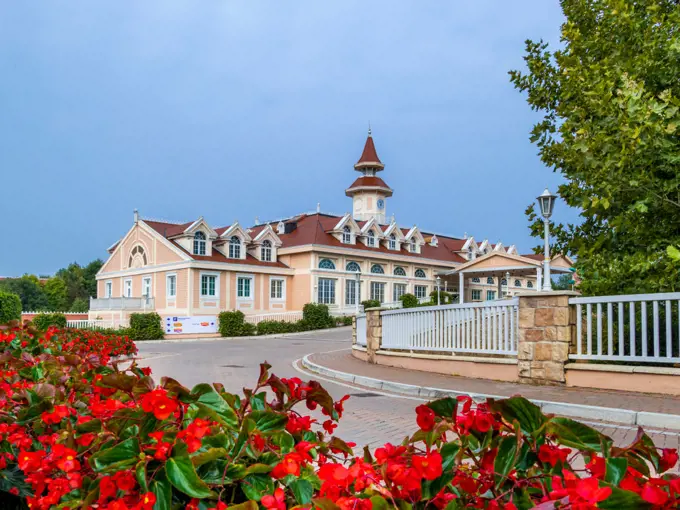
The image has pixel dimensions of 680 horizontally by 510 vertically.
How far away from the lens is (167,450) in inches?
61.3

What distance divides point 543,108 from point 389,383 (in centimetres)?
751

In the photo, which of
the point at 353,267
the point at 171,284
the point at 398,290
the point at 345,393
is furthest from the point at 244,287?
the point at 345,393

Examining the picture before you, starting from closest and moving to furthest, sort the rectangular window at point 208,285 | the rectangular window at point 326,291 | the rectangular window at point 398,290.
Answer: the rectangular window at point 208,285
the rectangular window at point 326,291
the rectangular window at point 398,290

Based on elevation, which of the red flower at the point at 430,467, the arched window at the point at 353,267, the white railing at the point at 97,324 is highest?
the arched window at the point at 353,267

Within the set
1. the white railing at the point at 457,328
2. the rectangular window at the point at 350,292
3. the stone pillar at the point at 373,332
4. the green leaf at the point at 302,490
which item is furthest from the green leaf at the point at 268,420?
the rectangular window at the point at 350,292

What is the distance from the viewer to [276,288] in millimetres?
42531

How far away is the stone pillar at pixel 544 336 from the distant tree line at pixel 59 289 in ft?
225

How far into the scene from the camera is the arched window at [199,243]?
38.6 metres

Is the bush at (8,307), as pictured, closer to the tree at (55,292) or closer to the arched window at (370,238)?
the arched window at (370,238)

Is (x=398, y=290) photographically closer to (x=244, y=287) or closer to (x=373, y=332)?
(x=244, y=287)

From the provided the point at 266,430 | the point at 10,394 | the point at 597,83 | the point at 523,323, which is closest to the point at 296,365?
the point at 523,323

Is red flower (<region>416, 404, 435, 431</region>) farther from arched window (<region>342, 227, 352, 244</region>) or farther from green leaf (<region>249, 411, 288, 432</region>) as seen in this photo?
arched window (<region>342, 227, 352, 244</region>)

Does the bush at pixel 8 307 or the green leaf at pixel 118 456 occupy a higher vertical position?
the green leaf at pixel 118 456

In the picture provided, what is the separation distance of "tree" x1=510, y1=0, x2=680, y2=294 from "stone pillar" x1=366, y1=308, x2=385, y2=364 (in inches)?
199
